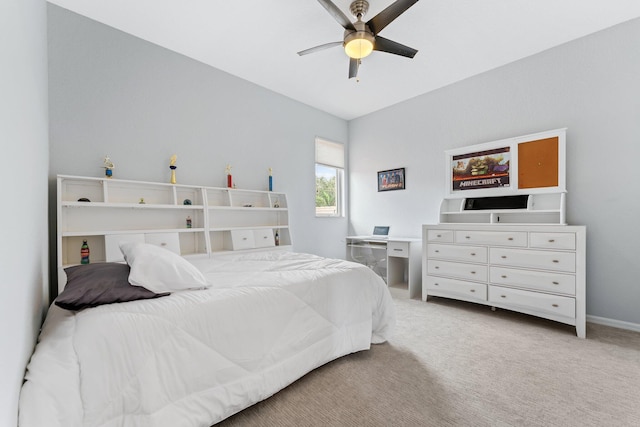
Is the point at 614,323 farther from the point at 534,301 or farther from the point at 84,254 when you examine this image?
the point at 84,254

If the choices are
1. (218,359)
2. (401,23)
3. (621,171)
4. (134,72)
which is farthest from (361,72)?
(218,359)

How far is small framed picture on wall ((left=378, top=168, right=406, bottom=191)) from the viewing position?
4.36m

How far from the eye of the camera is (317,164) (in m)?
4.68

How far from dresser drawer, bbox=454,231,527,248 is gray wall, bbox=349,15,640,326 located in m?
0.71

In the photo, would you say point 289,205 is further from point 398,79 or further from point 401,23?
point 401,23

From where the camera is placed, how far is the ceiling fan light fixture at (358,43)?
2.22 meters

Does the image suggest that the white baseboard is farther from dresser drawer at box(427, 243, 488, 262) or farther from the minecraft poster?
the minecraft poster

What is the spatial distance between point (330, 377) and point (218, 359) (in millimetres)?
818

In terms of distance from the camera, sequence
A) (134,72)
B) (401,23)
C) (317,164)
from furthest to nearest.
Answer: (317,164)
(134,72)
(401,23)

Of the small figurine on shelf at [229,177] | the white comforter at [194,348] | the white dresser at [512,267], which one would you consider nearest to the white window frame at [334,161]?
the small figurine on shelf at [229,177]

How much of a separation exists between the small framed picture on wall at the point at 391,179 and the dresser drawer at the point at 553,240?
6.52 feet

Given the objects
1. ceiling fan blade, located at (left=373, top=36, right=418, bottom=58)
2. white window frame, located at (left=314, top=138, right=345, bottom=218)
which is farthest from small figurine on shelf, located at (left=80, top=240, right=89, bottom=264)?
ceiling fan blade, located at (left=373, top=36, right=418, bottom=58)

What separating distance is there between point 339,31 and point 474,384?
317cm

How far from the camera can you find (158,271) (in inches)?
57.1
